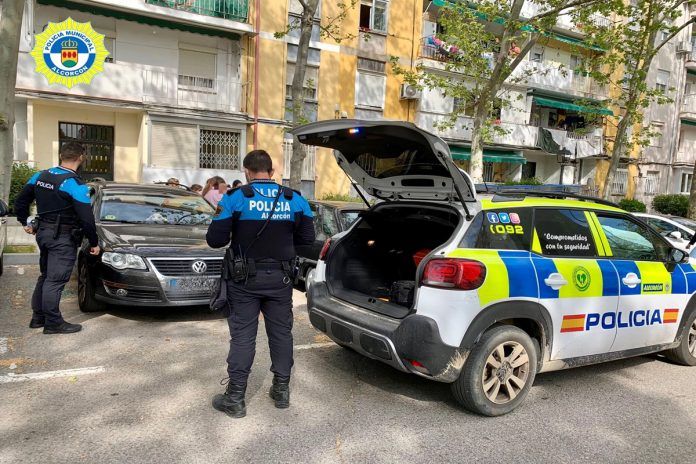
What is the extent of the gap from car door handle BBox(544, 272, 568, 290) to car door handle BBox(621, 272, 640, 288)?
0.77 metres

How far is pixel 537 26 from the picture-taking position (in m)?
12.5

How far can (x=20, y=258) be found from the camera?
8.88 metres

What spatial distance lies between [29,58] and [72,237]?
12741mm

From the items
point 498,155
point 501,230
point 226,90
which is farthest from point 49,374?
point 498,155

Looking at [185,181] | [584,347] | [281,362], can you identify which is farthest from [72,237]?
[185,181]

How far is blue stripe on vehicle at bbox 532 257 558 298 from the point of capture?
12.8 feet

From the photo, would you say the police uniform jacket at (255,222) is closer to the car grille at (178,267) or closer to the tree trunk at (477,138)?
the car grille at (178,267)

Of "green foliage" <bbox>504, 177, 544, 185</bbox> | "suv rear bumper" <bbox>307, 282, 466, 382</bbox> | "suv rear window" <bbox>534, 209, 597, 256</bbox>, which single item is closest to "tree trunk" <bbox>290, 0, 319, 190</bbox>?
"suv rear bumper" <bbox>307, 282, 466, 382</bbox>

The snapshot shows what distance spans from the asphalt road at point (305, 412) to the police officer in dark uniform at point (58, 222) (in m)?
0.35

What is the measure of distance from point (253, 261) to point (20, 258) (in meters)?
7.17

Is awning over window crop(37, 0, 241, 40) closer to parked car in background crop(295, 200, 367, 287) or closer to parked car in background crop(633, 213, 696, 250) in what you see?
parked car in background crop(295, 200, 367, 287)

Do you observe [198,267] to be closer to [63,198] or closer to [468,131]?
[63,198]

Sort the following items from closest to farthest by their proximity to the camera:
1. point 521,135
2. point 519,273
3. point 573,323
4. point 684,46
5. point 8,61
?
point 519,273, point 573,323, point 8,61, point 521,135, point 684,46

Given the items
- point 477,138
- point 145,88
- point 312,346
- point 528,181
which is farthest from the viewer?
point 528,181
